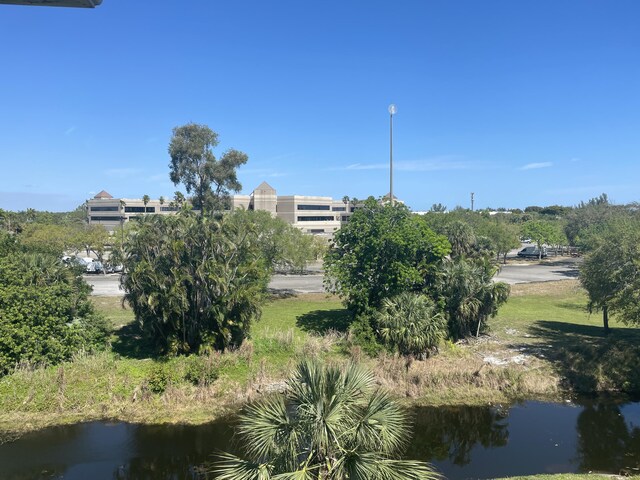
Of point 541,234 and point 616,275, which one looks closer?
point 616,275

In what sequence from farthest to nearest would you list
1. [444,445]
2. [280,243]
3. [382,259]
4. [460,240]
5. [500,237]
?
[500,237] → [460,240] → [280,243] → [382,259] → [444,445]

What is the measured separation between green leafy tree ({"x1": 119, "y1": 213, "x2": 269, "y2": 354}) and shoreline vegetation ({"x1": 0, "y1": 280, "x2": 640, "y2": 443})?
4.13 ft

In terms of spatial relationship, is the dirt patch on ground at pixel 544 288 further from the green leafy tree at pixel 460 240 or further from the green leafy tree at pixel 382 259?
the green leafy tree at pixel 382 259

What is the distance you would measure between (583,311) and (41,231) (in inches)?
2066

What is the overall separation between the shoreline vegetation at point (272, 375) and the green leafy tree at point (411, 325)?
2.71ft

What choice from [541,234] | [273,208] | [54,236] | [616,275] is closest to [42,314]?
[616,275]

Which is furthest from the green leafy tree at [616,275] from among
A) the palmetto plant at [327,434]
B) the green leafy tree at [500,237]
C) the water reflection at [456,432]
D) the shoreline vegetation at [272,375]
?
the green leafy tree at [500,237]

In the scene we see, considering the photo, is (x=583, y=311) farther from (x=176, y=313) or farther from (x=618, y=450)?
(x=176, y=313)

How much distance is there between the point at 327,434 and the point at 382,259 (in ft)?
55.7

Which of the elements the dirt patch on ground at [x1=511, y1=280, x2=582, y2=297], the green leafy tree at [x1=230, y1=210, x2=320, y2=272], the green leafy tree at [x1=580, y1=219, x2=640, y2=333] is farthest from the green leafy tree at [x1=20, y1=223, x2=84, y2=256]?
the green leafy tree at [x1=580, y1=219, x2=640, y2=333]

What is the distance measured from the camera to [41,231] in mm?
48000

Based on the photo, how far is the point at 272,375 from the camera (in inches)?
832

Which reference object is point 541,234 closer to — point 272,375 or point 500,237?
point 500,237

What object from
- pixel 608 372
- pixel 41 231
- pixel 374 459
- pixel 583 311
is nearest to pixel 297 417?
pixel 374 459
